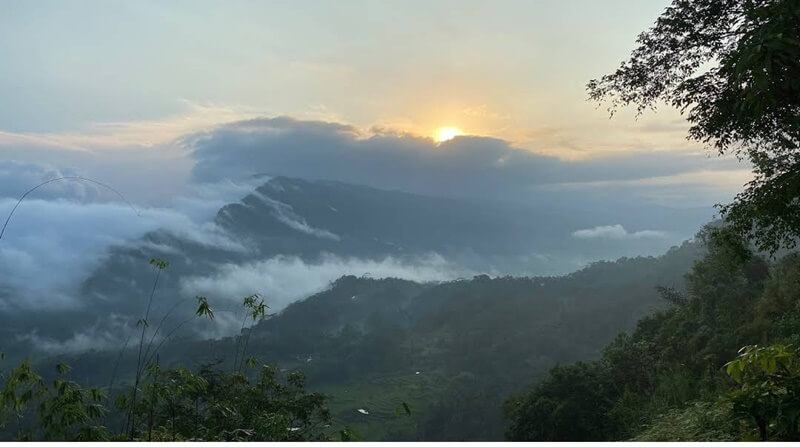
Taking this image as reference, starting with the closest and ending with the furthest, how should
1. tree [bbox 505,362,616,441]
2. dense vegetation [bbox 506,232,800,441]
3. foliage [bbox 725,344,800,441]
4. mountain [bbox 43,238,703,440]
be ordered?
foliage [bbox 725,344,800,441] < dense vegetation [bbox 506,232,800,441] < tree [bbox 505,362,616,441] < mountain [bbox 43,238,703,440]

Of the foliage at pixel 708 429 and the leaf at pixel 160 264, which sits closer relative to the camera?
the foliage at pixel 708 429

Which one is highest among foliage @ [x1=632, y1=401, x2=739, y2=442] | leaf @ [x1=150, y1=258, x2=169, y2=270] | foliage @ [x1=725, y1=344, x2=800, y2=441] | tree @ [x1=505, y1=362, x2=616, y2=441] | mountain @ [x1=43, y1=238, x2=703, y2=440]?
leaf @ [x1=150, y1=258, x2=169, y2=270]

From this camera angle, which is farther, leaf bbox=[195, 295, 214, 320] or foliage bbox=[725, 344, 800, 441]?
leaf bbox=[195, 295, 214, 320]

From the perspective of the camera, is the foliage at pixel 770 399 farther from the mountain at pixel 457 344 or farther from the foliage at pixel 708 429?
the mountain at pixel 457 344

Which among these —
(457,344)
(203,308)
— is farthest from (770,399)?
(457,344)

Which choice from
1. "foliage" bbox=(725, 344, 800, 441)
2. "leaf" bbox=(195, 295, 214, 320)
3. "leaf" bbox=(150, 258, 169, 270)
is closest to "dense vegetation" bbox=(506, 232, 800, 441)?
"foliage" bbox=(725, 344, 800, 441)

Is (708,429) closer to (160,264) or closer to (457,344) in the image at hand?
(160,264)

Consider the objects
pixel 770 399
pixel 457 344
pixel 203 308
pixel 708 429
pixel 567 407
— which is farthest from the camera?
pixel 457 344

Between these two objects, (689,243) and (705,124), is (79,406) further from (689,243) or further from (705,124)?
(689,243)

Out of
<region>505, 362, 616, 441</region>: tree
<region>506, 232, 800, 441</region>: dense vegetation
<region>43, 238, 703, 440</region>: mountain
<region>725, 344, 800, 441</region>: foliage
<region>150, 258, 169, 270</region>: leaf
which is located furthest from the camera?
<region>43, 238, 703, 440</region>: mountain

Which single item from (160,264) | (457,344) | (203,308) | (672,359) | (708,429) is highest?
(160,264)

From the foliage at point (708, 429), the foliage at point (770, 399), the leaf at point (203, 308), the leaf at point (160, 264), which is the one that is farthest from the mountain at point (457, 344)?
the foliage at point (770, 399)

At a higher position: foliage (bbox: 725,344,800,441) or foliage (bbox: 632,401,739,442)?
foliage (bbox: 725,344,800,441)

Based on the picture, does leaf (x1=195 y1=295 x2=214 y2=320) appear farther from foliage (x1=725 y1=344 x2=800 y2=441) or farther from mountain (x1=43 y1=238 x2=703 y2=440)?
mountain (x1=43 y1=238 x2=703 y2=440)
